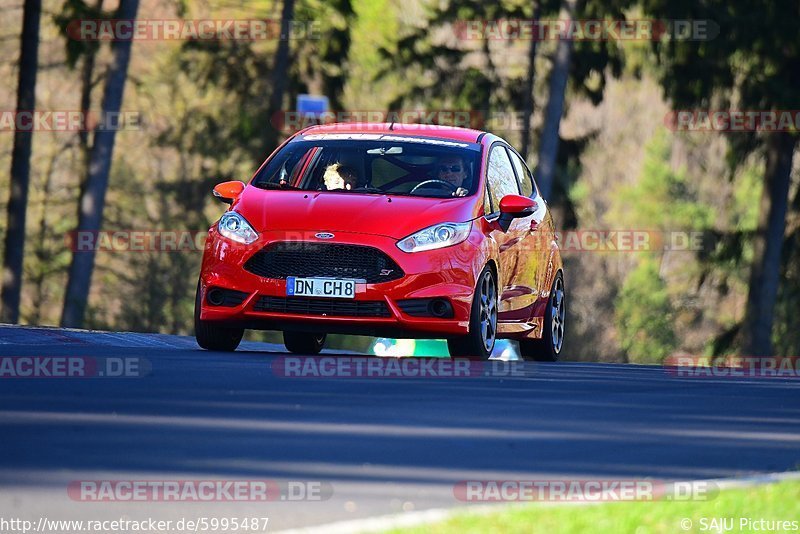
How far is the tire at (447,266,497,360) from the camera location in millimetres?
15078

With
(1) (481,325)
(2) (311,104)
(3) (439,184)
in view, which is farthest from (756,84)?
(1) (481,325)

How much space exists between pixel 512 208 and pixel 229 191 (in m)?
2.27

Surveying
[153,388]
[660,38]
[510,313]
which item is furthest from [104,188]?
[153,388]

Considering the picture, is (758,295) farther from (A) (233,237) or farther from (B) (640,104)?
(B) (640,104)

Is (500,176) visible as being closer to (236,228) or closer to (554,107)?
(236,228)

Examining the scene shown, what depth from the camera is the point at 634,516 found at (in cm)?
705

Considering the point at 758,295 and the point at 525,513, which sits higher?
the point at 525,513

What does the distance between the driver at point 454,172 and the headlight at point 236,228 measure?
1757 mm

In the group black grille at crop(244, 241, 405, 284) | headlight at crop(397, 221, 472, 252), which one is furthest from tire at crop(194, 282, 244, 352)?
headlight at crop(397, 221, 472, 252)

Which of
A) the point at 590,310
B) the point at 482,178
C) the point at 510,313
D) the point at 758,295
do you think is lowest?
the point at 590,310

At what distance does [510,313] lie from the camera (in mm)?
16531

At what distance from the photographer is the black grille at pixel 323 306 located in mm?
14805

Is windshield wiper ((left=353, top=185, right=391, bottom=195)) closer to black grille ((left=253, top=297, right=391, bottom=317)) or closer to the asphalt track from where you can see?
black grille ((left=253, top=297, right=391, bottom=317))

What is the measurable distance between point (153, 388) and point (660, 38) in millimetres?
28033
